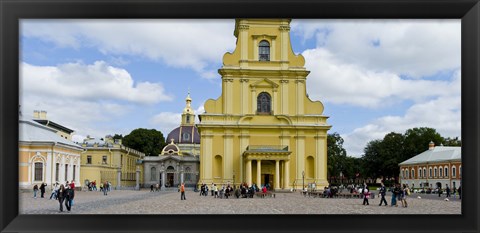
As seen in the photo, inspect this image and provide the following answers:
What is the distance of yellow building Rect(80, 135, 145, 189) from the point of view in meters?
55.3

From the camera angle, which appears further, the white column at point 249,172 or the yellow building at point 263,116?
the yellow building at point 263,116

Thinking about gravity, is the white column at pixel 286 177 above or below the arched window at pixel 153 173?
above

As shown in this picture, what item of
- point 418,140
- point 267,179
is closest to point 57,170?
point 267,179

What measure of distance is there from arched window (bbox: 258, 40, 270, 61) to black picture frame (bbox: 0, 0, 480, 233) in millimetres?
37893

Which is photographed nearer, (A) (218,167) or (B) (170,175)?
(A) (218,167)

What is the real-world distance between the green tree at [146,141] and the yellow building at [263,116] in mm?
37737

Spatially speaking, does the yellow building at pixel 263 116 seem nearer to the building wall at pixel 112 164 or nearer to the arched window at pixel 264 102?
the arched window at pixel 264 102

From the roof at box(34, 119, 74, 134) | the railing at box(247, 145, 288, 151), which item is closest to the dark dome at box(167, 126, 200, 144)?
the roof at box(34, 119, 74, 134)

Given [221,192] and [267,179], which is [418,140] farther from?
[221,192]

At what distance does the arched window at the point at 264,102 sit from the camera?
43.5 m
